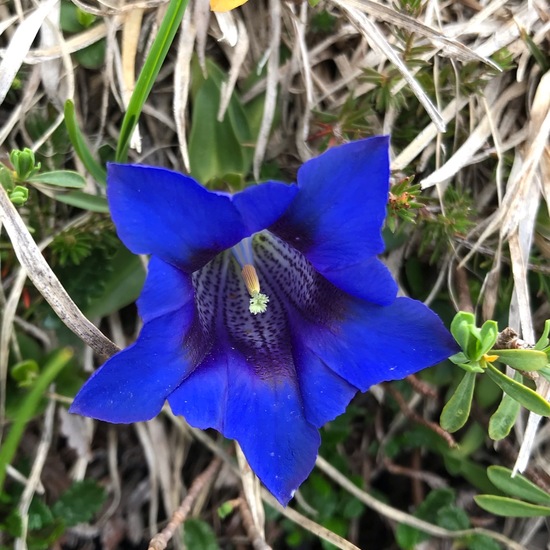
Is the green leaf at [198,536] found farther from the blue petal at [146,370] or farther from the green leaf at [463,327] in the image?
the green leaf at [463,327]

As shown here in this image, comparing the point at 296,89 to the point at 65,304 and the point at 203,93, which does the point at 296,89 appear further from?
the point at 65,304

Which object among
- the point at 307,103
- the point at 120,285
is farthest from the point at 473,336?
the point at 120,285

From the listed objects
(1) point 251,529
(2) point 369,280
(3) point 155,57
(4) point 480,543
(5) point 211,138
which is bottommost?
(4) point 480,543

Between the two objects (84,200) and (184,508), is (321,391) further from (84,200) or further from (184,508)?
(84,200)

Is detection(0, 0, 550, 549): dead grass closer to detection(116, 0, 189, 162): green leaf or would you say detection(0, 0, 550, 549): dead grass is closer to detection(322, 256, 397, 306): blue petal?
detection(116, 0, 189, 162): green leaf

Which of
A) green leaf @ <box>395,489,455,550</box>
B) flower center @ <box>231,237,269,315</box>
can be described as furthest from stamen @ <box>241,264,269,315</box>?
green leaf @ <box>395,489,455,550</box>
